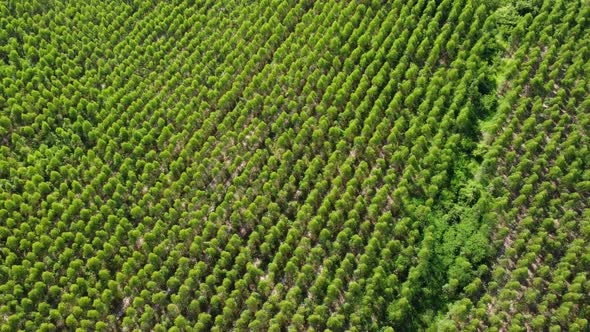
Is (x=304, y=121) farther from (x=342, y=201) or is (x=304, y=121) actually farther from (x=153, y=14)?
(x=153, y=14)

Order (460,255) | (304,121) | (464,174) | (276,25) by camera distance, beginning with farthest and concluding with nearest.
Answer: (276,25), (304,121), (464,174), (460,255)

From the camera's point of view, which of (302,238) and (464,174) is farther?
(464,174)

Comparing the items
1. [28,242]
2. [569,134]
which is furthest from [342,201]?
[28,242]

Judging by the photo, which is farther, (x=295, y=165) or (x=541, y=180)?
(x=295, y=165)

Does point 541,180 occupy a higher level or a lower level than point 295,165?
higher

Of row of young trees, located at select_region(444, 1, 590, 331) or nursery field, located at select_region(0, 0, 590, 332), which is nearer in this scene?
row of young trees, located at select_region(444, 1, 590, 331)

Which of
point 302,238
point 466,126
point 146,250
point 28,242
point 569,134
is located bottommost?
point 28,242

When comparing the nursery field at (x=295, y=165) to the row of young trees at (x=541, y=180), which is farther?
the nursery field at (x=295, y=165)

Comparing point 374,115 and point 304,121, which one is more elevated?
point 374,115
